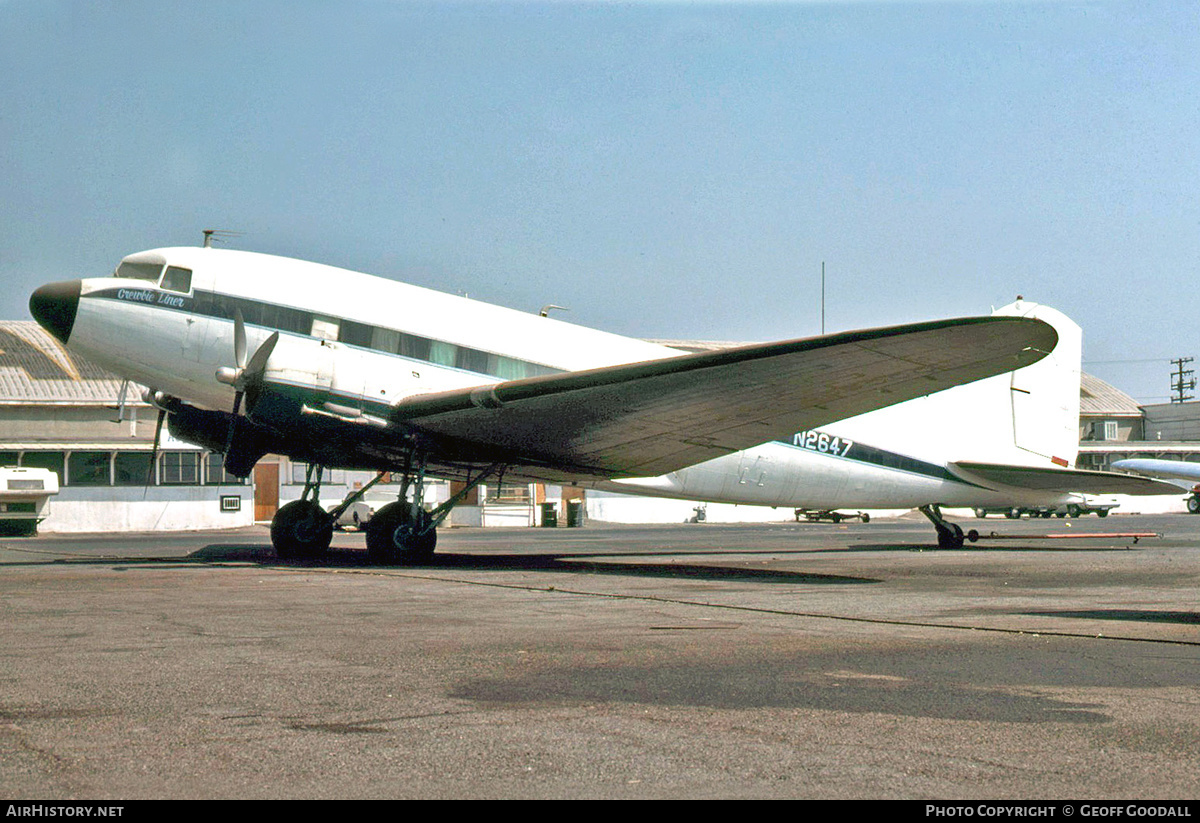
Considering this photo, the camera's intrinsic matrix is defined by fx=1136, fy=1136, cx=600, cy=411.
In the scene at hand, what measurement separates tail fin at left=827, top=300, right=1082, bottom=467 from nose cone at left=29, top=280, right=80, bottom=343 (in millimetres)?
16486

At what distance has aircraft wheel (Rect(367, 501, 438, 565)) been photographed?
65.7ft

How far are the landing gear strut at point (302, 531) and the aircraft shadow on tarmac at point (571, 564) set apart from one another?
0.96ft

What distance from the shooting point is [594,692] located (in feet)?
22.3

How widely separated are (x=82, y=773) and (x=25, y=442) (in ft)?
162

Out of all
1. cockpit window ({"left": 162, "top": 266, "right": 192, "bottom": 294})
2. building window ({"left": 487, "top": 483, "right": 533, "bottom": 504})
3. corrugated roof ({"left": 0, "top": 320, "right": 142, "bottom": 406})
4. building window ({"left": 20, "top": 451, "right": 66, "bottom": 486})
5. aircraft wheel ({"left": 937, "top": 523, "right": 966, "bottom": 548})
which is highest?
corrugated roof ({"left": 0, "top": 320, "right": 142, "bottom": 406})

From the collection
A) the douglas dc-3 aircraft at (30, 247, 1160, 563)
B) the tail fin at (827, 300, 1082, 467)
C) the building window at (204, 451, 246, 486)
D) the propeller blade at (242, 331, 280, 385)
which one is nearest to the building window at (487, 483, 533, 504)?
the building window at (204, 451, 246, 486)

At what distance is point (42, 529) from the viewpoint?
45.0 m

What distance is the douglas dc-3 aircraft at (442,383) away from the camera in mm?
16906

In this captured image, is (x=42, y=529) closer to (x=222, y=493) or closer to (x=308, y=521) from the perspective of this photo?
(x=222, y=493)

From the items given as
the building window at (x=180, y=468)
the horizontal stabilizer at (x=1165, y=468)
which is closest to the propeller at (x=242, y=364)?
the building window at (x=180, y=468)

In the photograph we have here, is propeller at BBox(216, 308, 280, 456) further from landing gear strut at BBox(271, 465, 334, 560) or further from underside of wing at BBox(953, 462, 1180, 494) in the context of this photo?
underside of wing at BBox(953, 462, 1180, 494)

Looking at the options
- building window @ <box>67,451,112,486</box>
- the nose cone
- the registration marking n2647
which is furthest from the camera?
building window @ <box>67,451,112,486</box>

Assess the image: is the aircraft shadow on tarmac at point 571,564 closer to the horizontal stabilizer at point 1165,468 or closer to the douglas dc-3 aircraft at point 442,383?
the douglas dc-3 aircraft at point 442,383
